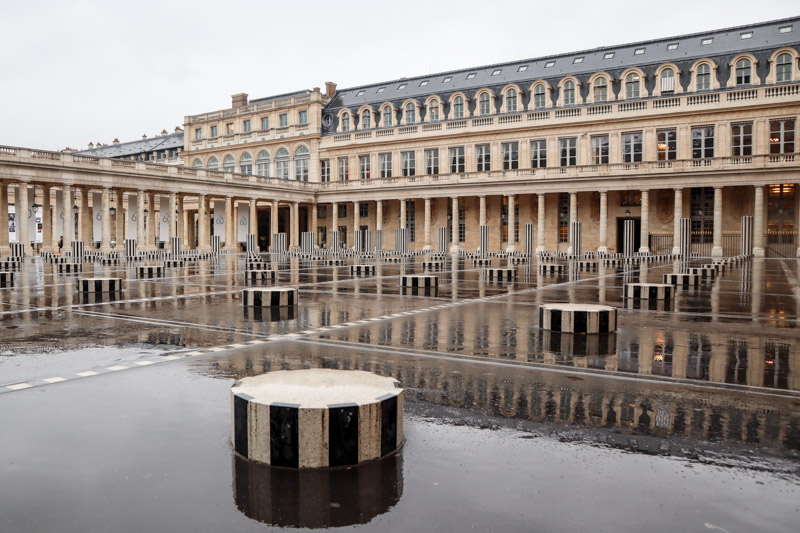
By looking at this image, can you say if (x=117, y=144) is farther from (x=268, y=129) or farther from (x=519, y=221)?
(x=519, y=221)

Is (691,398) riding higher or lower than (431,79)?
lower

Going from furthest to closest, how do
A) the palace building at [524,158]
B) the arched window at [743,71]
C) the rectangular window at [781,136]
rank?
the arched window at [743,71]
the palace building at [524,158]
the rectangular window at [781,136]

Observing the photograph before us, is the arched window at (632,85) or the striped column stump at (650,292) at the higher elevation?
the arched window at (632,85)

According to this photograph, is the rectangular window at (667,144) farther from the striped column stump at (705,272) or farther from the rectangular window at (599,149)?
the striped column stump at (705,272)

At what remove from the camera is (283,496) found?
3334 millimetres

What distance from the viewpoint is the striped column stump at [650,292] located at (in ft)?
46.6

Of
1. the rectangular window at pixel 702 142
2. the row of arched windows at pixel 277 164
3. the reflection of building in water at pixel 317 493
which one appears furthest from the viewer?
the row of arched windows at pixel 277 164

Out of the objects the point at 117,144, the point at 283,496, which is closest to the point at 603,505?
the point at 283,496

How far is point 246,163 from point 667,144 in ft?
143

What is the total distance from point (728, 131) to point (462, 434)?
Result: 47.7 m

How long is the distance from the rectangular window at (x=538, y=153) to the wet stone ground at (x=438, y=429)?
1697 inches

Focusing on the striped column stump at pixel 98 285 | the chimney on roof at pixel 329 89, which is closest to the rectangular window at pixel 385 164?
the chimney on roof at pixel 329 89

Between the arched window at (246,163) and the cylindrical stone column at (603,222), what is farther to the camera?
the arched window at (246,163)

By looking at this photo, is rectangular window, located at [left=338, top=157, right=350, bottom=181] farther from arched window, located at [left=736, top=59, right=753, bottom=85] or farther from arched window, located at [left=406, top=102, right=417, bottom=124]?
arched window, located at [left=736, top=59, right=753, bottom=85]
